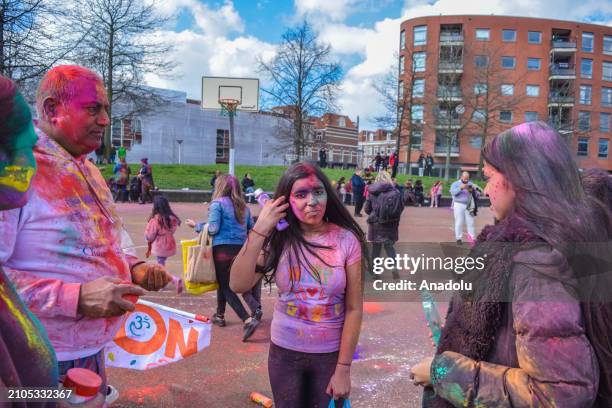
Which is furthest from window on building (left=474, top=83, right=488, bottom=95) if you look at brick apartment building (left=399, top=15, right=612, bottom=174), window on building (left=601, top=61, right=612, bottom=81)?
window on building (left=601, top=61, right=612, bottom=81)

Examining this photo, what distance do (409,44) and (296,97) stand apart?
79.1 ft

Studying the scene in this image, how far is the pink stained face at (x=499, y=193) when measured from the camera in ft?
4.10

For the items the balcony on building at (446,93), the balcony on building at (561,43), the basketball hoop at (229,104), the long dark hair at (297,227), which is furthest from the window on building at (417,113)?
the long dark hair at (297,227)

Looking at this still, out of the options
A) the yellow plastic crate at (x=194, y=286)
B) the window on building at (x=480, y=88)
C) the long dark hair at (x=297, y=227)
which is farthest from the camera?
the window on building at (x=480, y=88)

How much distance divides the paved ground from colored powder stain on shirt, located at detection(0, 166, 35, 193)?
9.57ft

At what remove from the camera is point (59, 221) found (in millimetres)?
1555

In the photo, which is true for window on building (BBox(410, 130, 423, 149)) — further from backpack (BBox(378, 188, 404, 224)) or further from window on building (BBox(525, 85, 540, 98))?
backpack (BBox(378, 188, 404, 224))

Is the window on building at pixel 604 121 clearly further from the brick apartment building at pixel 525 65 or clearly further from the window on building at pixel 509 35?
the window on building at pixel 509 35

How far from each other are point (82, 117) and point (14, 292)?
105cm

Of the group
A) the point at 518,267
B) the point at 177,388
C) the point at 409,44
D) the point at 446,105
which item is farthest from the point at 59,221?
the point at 409,44

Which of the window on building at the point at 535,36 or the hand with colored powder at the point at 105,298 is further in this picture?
the window on building at the point at 535,36

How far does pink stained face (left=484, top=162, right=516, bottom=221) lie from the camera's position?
125cm

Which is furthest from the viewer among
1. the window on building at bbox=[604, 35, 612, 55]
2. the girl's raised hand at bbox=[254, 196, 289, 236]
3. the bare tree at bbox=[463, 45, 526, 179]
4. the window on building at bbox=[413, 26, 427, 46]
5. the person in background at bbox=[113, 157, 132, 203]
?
the window on building at bbox=[604, 35, 612, 55]

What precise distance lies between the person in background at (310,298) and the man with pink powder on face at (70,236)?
0.67m
